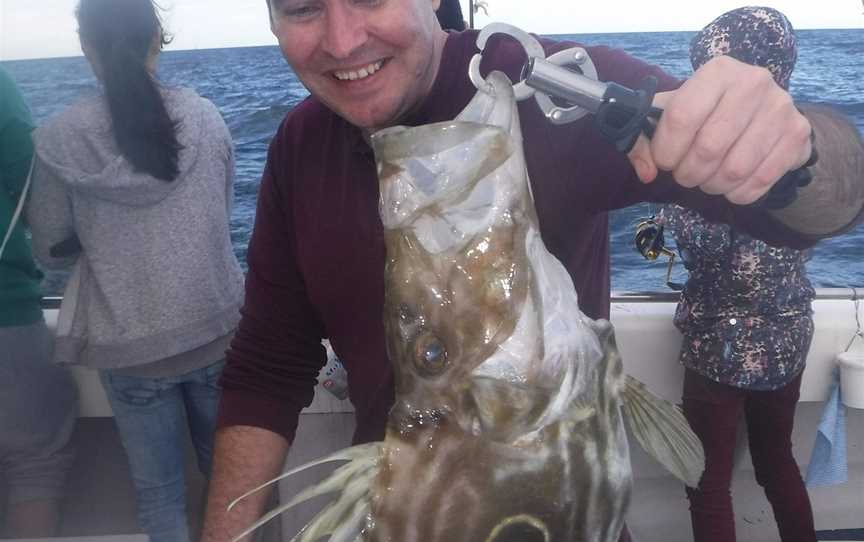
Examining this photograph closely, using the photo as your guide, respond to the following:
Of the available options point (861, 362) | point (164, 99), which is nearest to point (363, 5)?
point (164, 99)

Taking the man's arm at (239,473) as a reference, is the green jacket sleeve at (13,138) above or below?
above

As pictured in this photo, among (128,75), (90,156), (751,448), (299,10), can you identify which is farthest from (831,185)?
(90,156)

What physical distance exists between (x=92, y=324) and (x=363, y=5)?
2.22 m

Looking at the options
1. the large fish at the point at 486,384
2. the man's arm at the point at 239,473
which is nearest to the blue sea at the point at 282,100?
the large fish at the point at 486,384

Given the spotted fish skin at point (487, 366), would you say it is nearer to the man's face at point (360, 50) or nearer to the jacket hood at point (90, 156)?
the man's face at point (360, 50)

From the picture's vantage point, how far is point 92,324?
3219mm

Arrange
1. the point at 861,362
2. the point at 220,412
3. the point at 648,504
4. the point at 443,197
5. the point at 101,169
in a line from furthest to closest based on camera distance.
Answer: the point at 648,504 → the point at 861,362 → the point at 101,169 → the point at 220,412 → the point at 443,197

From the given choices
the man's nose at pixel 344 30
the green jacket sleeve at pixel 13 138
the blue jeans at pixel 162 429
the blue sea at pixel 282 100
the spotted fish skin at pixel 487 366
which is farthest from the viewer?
the blue sea at pixel 282 100

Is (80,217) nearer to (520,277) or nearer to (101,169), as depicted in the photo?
(101,169)

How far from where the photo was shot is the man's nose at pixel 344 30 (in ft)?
4.89

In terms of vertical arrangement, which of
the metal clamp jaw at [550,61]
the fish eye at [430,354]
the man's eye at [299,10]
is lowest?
the fish eye at [430,354]

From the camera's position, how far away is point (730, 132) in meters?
1.04

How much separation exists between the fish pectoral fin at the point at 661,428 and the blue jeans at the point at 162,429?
2363 millimetres

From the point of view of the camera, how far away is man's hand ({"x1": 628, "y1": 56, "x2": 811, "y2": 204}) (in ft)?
3.44
